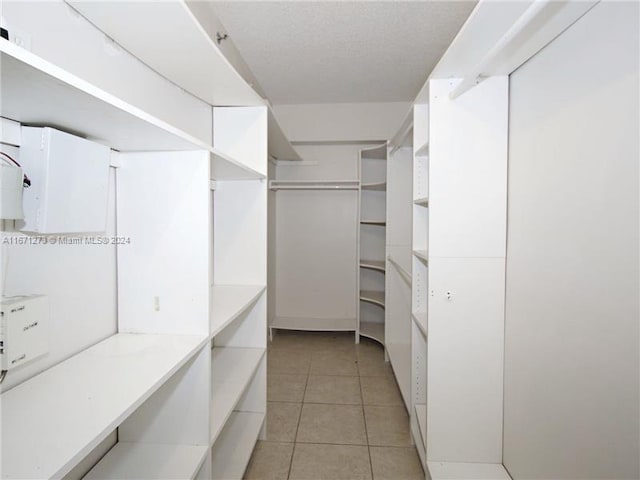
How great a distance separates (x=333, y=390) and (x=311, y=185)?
218 cm

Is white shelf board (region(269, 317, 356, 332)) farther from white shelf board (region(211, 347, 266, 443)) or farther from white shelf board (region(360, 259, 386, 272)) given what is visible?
white shelf board (region(211, 347, 266, 443))

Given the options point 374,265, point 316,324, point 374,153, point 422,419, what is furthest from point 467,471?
point 374,153

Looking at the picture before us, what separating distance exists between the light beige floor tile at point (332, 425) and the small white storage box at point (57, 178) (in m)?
1.83

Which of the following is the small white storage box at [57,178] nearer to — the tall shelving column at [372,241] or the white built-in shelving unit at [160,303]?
the white built-in shelving unit at [160,303]

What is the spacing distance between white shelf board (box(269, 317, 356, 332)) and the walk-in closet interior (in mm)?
1308

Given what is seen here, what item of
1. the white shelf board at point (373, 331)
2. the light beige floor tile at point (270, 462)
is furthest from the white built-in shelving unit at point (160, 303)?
the white shelf board at point (373, 331)

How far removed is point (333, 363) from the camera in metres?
3.17

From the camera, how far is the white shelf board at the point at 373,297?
11.8 feet

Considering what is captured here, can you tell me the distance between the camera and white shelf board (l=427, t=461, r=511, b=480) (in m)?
1.54

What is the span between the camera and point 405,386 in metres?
2.42

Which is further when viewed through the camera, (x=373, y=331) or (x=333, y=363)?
(x=373, y=331)

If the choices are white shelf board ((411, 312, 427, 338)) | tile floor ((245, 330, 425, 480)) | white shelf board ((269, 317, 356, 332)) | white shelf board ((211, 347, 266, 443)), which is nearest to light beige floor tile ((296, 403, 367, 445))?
tile floor ((245, 330, 425, 480))

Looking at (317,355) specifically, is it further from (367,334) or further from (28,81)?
(28,81)

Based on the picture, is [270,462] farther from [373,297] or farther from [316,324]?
[373,297]
